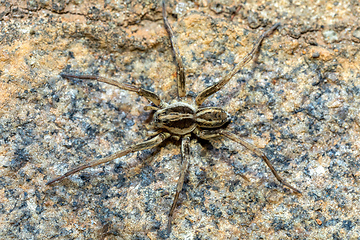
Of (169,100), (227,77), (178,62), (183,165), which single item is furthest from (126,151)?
(227,77)

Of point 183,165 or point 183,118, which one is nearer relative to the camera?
point 183,165

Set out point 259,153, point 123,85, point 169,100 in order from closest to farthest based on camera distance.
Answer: point 259,153
point 123,85
point 169,100

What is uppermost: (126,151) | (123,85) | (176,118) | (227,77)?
(227,77)

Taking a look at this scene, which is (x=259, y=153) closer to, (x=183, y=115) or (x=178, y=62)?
(x=183, y=115)

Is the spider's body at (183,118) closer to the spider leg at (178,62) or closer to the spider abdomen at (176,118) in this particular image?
the spider abdomen at (176,118)

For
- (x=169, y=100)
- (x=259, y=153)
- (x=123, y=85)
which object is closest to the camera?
(x=259, y=153)

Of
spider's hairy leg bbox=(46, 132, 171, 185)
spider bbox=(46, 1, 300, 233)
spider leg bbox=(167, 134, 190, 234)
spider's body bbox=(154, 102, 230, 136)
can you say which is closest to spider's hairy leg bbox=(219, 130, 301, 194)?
spider bbox=(46, 1, 300, 233)

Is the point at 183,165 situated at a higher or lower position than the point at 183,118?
lower

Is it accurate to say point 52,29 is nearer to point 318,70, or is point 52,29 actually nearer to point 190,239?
point 190,239

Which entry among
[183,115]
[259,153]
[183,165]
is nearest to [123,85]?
[183,115]
